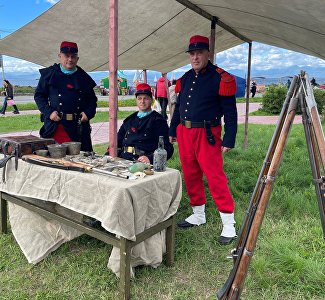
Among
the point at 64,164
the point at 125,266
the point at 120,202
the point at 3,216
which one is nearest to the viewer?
the point at 120,202

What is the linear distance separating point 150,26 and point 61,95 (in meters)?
1.53

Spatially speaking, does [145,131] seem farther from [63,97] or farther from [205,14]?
[205,14]

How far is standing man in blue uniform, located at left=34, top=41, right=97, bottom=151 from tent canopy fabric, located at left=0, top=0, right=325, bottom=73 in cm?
51

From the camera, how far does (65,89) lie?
341 centimetres

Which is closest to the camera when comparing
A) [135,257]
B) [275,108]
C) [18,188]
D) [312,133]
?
[312,133]

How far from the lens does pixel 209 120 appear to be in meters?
3.04

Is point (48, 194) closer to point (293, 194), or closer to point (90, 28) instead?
point (90, 28)

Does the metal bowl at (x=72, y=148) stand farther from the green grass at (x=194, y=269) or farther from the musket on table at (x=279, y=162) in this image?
the musket on table at (x=279, y=162)

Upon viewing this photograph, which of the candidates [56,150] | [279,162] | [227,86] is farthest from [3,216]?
[279,162]

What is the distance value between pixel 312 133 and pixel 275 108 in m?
13.8

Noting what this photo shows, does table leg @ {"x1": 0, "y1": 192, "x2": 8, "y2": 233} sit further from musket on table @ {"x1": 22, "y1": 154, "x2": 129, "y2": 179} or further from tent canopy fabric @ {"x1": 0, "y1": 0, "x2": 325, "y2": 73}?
tent canopy fabric @ {"x1": 0, "y1": 0, "x2": 325, "y2": 73}

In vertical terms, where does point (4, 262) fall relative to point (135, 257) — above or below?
below

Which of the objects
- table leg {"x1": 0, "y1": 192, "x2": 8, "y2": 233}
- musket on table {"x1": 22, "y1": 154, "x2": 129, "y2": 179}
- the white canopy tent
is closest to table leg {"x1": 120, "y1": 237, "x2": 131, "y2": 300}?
musket on table {"x1": 22, "y1": 154, "x2": 129, "y2": 179}

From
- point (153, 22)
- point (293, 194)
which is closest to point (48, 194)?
point (153, 22)
